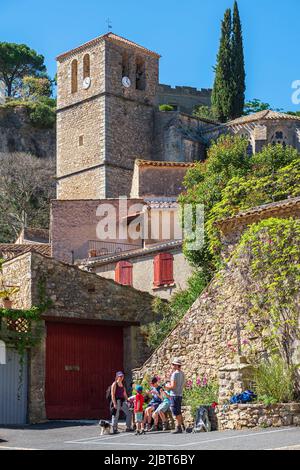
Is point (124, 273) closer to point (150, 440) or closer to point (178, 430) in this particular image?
point (178, 430)

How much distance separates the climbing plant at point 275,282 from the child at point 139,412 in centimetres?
297

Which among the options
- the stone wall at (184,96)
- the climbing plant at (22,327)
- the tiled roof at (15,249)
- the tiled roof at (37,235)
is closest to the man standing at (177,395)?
the climbing plant at (22,327)

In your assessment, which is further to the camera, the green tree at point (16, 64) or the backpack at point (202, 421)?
the green tree at point (16, 64)

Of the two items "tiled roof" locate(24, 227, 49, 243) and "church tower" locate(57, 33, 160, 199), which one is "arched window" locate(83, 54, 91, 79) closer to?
"church tower" locate(57, 33, 160, 199)

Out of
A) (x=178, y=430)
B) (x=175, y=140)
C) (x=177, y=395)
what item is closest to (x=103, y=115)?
(x=175, y=140)

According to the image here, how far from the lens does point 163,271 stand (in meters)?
30.9

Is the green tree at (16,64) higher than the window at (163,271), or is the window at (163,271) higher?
the green tree at (16,64)

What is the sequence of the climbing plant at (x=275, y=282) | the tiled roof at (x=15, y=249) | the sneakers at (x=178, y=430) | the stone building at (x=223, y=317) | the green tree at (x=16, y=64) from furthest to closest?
1. the green tree at (x=16, y=64)
2. the tiled roof at (x=15, y=249)
3. the stone building at (x=223, y=317)
4. the climbing plant at (x=275, y=282)
5. the sneakers at (x=178, y=430)

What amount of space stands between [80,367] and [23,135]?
4330 cm

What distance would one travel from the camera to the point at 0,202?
5950 cm

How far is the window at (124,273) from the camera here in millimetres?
32250

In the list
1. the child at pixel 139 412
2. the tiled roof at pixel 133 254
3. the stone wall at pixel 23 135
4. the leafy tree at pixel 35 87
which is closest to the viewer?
the child at pixel 139 412

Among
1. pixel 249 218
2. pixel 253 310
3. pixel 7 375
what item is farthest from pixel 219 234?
pixel 7 375

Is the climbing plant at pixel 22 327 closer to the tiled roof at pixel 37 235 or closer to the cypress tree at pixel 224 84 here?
the tiled roof at pixel 37 235
